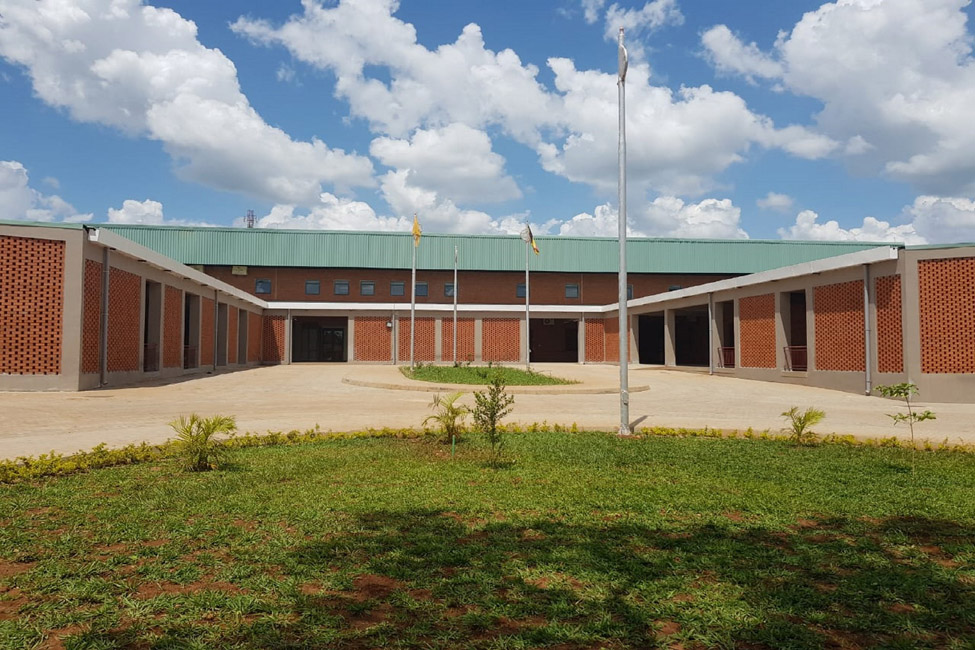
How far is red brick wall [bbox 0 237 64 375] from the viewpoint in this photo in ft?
58.1

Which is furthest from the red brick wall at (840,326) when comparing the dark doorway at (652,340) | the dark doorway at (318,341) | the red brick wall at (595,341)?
the dark doorway at (318,341)

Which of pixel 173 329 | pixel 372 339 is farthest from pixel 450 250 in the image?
pixel 173 329

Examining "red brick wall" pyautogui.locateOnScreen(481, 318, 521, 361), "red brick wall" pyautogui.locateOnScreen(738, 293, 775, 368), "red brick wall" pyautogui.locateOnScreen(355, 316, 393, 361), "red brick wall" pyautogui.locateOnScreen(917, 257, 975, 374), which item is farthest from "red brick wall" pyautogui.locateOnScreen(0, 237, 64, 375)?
"red brick wall" pyautogui.locateOnScreen(481, 318, 521, 361)

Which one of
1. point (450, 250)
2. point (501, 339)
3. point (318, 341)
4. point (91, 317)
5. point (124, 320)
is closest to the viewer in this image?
point (91, 317)

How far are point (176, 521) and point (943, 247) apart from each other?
20.8 m

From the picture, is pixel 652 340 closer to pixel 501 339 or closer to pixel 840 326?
pixel 501 339

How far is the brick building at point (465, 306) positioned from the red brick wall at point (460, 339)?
0.41ft

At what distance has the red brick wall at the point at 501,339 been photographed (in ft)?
131

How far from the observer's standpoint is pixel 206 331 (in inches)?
1137

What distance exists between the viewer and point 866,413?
14.8 meters

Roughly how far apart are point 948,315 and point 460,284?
30.7m

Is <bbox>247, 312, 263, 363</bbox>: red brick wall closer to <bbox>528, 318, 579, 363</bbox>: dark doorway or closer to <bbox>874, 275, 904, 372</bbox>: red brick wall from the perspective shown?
<bbox>528, 318, 579, 363</bbox>: dark doorway

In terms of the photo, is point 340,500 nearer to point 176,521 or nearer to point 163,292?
point 176,521

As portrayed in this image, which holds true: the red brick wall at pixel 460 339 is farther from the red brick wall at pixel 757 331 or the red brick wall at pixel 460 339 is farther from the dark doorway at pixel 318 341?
the red brick wall at pixel 757 331
